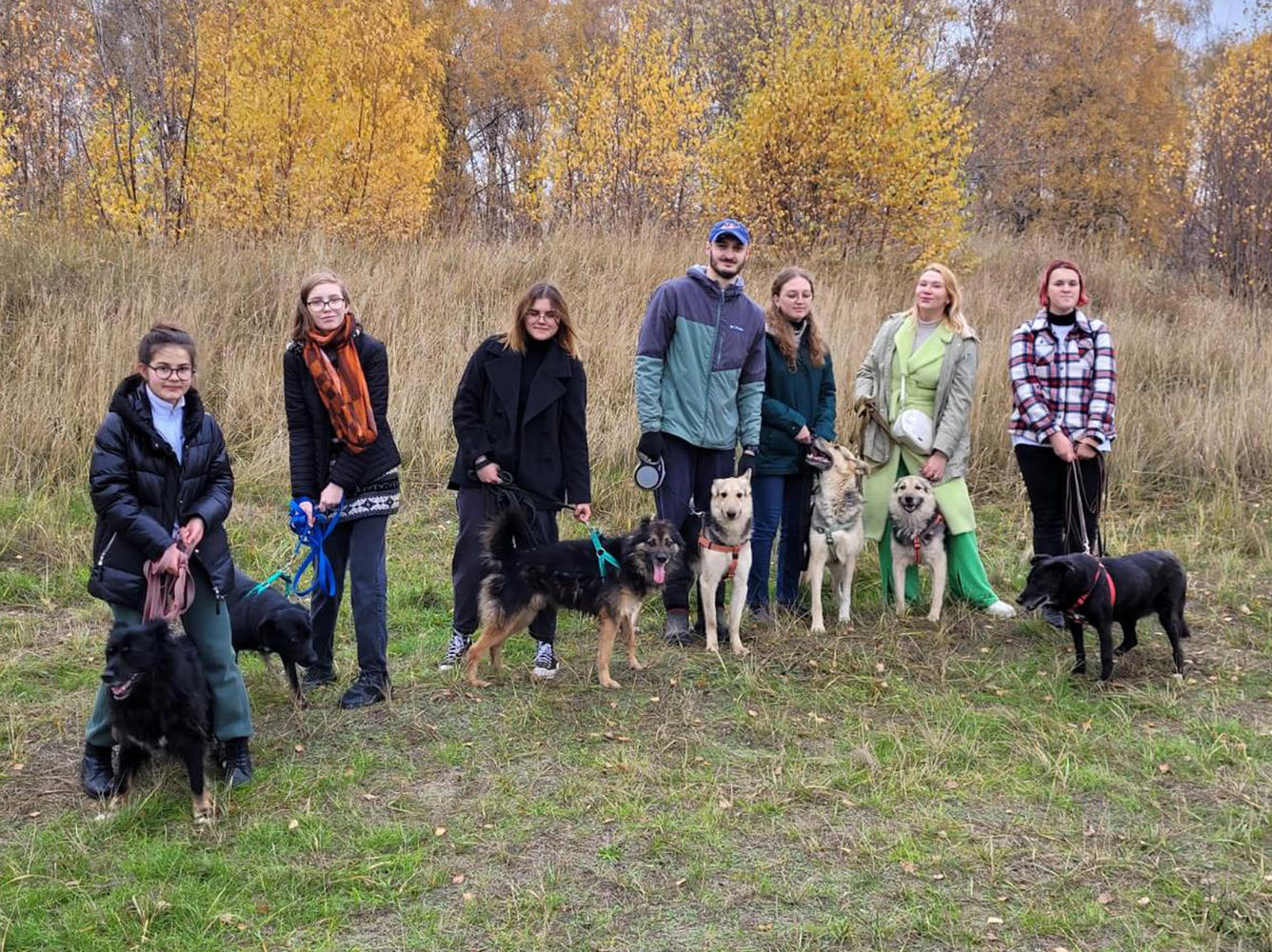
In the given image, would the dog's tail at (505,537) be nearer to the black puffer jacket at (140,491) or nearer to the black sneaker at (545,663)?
the black sneaker at (545,663)

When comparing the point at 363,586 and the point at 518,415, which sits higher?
the point at 518,415

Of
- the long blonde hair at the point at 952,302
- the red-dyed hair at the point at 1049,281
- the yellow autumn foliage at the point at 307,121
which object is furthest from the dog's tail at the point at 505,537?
the yellow autumn foliage at the point at 307,121

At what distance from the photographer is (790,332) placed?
6.19m

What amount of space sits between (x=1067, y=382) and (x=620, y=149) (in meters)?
8.80

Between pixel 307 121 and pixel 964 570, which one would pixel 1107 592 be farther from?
pixel 307 121

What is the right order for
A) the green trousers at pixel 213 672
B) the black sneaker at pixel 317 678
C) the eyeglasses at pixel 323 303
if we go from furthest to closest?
the black sneaker at pixel 317 678 → the eyeglasses at pixel 323 303 → the green trousers at pixel 213 672

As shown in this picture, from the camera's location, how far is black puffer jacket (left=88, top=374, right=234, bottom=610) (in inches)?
144

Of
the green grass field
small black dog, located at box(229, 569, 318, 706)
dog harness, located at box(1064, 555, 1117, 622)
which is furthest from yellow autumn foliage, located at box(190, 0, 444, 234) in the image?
dog harness, located at box(1064, 555, 1117, 622)

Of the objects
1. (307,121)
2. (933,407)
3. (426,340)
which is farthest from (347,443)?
(307,121)

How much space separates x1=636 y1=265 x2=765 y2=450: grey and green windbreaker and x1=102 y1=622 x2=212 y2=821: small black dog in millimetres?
2772

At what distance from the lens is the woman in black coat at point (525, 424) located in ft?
16.7

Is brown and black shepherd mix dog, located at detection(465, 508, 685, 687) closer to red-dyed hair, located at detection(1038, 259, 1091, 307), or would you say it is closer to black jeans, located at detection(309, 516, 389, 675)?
black jeans, located at detection(309, 516, 389, 675)

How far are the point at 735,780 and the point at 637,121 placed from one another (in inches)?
431

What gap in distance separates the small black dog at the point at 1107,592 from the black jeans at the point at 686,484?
Result: 5.93ft
